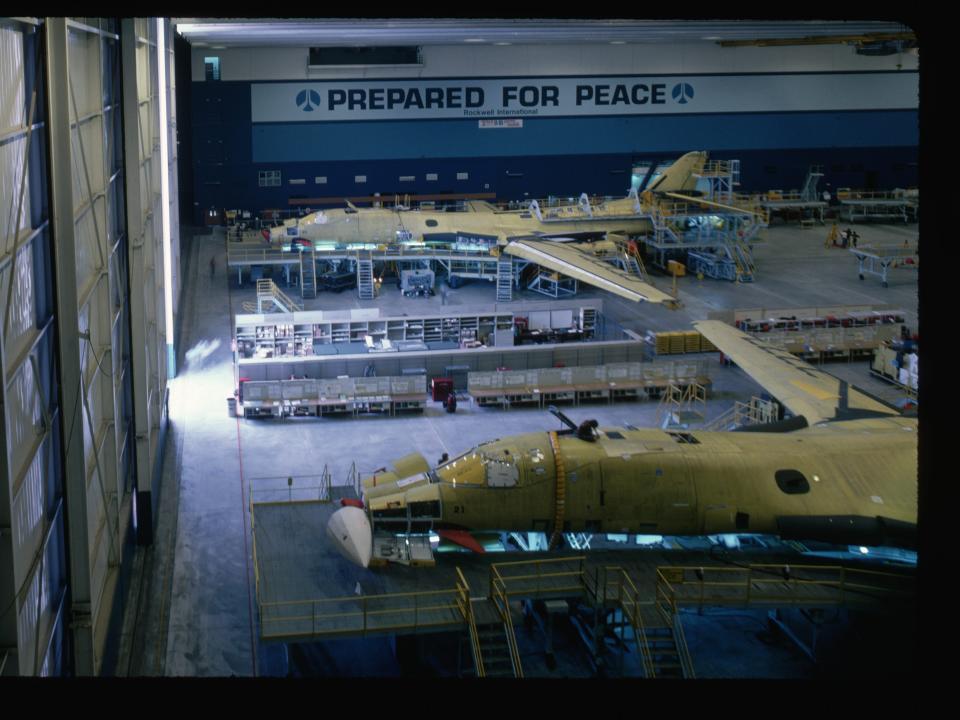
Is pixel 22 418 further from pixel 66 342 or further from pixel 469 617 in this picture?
pixel 469 617

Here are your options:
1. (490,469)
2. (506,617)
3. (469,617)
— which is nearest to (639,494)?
(490,469)

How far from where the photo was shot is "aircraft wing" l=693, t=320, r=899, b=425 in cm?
3322

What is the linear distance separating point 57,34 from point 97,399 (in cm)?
932

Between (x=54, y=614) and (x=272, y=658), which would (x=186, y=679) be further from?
(x=272, y=658)

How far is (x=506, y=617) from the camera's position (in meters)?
23.6

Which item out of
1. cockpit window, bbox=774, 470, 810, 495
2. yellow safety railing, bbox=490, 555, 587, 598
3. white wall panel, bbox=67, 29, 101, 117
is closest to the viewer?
white wall panel, bbox=67, 29, 101, 117

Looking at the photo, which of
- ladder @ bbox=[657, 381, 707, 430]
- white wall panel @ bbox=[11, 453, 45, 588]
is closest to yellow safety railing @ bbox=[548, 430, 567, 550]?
white wall panel @ bbox=[11, 453, 45, 588]

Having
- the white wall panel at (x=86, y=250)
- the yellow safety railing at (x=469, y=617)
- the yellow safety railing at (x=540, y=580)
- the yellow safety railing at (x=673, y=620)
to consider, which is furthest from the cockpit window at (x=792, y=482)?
the white wall panel at (x=86, y=250)

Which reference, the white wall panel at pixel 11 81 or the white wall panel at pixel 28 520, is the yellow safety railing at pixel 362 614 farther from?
the white wall panel at pixel 11 81

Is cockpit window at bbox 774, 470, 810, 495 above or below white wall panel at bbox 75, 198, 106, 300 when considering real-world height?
below

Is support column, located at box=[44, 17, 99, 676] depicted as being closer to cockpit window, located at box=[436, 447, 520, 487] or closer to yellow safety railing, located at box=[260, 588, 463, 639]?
yellow safety railing, located at box=[260, 588, 463, 639]

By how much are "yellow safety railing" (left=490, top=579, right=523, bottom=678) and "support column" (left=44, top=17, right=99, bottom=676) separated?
823 cm

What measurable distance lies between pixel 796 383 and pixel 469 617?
16.8 meters

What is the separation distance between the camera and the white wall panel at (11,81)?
14867 mm
